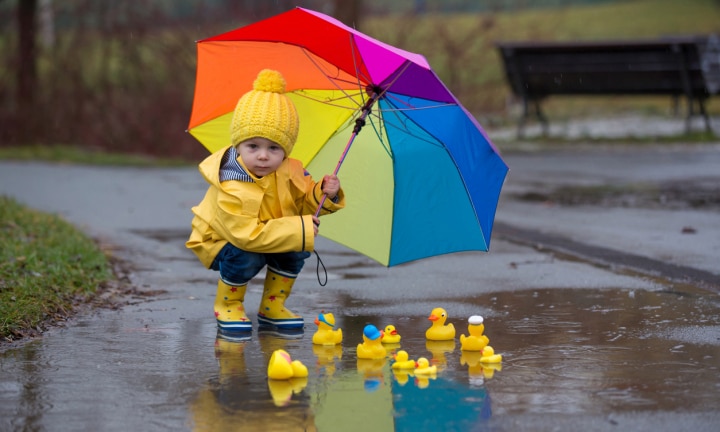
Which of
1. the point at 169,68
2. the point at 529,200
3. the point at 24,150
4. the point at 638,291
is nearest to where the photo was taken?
the point at 638,291

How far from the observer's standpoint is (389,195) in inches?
235

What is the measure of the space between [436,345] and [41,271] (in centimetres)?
280

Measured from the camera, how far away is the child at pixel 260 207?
17.5 feet

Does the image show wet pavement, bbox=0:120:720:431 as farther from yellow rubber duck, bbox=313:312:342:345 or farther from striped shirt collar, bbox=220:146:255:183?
striped shirt collar, bbox=220:146:255:183

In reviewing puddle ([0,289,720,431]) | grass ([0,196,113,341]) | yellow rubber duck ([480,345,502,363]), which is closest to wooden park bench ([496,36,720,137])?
grass ([0,196,113,341])

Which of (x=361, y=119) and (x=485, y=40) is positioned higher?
(x=361, y=119)

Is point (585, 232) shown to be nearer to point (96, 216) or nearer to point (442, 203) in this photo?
point (442, 203)

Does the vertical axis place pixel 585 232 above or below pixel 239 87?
below

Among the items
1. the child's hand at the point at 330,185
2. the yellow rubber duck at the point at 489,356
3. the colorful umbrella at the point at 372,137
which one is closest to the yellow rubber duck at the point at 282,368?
the yellow rubber duck at the point at 489,356

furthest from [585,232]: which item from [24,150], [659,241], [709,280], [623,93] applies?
[24,150]

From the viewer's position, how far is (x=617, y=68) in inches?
679

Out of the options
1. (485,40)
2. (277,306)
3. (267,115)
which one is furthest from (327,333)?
(485,40)

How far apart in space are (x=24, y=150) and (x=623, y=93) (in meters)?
9.74

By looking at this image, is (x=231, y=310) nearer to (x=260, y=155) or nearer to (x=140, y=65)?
(x=260, y=155)
